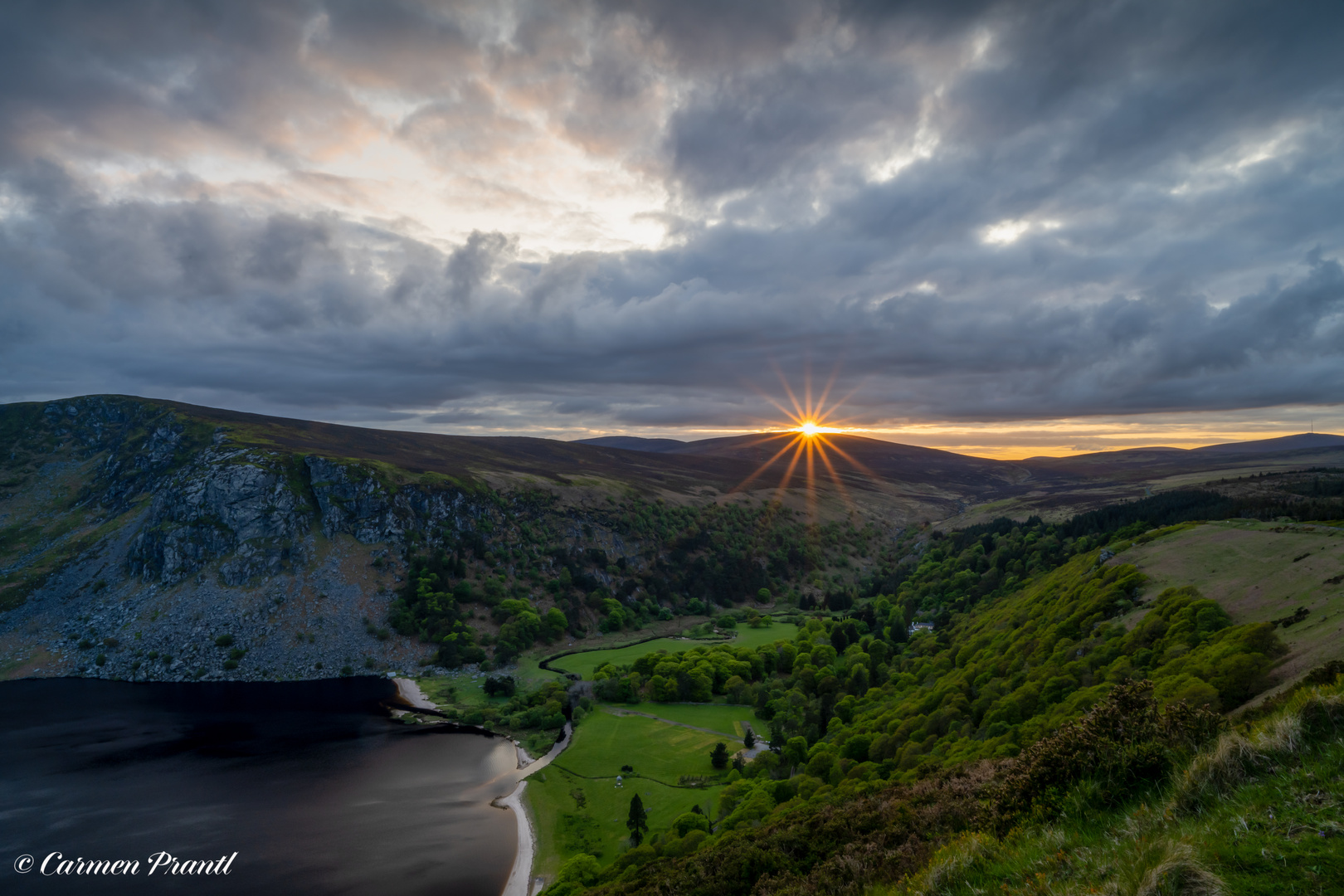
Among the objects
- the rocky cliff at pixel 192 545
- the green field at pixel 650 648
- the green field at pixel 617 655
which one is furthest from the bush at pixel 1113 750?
the rocky cliff at pixel 192 545

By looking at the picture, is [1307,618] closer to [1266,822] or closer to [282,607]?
[1266,822]

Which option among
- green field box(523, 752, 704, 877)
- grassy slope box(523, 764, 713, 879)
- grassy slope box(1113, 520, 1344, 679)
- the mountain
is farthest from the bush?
the mountain

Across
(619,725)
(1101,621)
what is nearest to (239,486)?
(619,725)

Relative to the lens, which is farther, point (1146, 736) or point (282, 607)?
point (282, 607)

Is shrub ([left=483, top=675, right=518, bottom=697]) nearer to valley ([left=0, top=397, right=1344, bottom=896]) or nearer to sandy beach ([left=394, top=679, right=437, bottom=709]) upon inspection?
valley ([left=0, top=397, right=1344, bottom=896])

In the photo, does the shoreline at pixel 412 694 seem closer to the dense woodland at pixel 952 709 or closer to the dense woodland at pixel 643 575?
the dense woodland at pixel 643 575

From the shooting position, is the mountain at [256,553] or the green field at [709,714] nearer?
the green field at [709,714]
